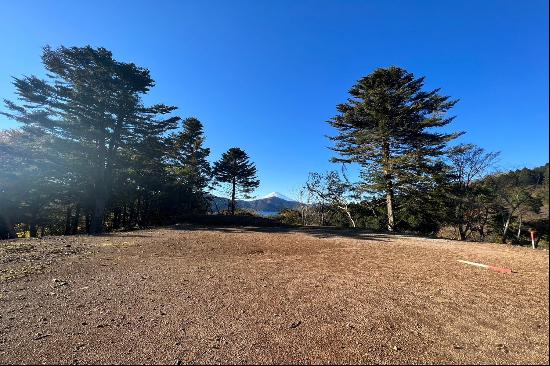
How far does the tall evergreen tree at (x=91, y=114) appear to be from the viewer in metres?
15.8

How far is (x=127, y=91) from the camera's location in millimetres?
17641

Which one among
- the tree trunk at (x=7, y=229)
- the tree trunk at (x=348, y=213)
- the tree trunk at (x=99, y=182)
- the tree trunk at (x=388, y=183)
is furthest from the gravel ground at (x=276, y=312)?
the tree trunk at (x=348, y=213)

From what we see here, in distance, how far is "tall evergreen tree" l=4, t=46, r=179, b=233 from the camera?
1580cm

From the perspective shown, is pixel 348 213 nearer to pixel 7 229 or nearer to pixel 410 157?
pixel 410 157

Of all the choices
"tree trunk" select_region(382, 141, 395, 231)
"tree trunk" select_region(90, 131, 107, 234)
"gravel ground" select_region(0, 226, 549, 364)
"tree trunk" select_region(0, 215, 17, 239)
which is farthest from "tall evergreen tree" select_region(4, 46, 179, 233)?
"tree trunk" select_region(382, 141, 395, 231)

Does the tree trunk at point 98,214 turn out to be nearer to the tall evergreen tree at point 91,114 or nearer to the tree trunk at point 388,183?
the tall evergreen tree at point 91,114

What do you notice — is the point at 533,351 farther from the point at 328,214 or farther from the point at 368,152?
the point at 328,214

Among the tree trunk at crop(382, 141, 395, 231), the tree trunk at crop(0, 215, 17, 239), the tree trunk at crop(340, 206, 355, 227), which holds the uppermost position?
the tree trunk at crop(382, 141, 395, 231)

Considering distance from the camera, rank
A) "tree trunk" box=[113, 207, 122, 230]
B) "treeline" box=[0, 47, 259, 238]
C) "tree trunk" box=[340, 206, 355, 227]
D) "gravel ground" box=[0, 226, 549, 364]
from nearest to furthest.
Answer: "gravel ground" box=[0, 226, 549, 364] → "treeline" box=[0, 47, 259, 238] → "tree trunk" box=[113, 207, 122, 230] → "tree trunk" box=[340, 206, 355, 227]

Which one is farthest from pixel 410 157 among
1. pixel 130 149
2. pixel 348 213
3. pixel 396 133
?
pixel 130 149

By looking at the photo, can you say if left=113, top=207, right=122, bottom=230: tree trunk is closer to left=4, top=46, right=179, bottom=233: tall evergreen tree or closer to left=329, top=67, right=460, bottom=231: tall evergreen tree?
left=4, top=46, right=179, bottom=233: tall evergreen tree

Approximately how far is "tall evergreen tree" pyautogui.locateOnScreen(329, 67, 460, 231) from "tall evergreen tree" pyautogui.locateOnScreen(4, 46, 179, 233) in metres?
13.9

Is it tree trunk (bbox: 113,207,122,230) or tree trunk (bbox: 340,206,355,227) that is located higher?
tree trunk (bbox: 340,206,355,227)

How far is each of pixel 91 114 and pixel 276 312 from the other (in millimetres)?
17467
